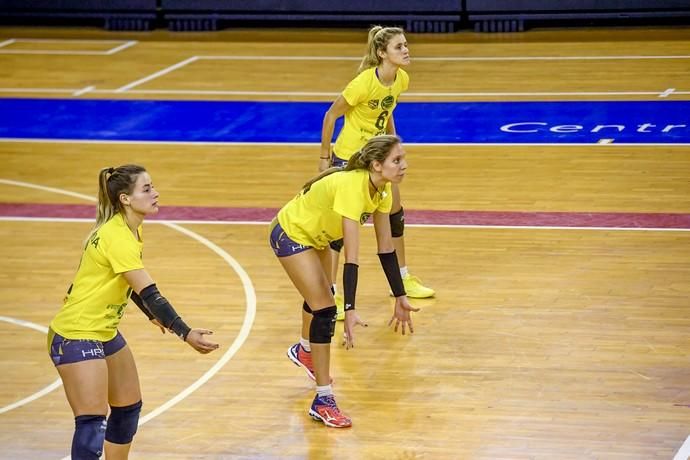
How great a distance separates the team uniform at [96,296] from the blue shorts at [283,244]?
1500mm

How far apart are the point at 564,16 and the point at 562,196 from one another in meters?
8.67

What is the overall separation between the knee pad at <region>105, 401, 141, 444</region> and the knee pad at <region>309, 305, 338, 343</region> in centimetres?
150

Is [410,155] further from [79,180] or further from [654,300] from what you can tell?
[654,300]

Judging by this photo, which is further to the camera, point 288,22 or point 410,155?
point 288,22

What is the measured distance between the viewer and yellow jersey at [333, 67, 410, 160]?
30.0ft

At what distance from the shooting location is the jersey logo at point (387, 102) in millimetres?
9234

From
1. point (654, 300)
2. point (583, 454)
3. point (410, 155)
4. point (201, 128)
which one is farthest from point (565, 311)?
point (201, 128)

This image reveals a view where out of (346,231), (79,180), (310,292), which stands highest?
(346,231)

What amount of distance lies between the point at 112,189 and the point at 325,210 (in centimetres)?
162

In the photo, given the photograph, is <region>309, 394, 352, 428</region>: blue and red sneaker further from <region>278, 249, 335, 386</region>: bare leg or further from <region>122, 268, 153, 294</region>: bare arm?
<region>122, 268, 153, 294</region>: bare arm

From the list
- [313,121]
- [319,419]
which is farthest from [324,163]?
[313,121]

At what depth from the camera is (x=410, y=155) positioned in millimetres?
14188

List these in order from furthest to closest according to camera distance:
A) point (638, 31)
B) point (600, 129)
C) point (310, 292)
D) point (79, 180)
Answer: point (638, 31) → point (600, 129) → point (79, 180) → point (310, 292)

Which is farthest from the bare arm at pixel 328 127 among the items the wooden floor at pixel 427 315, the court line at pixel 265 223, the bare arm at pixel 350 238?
the court line at pixel 265 223
